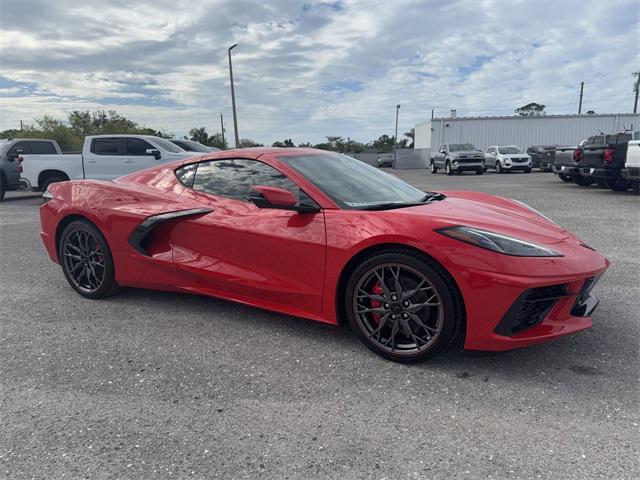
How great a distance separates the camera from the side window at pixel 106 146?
11734mm

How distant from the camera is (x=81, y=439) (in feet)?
7.14

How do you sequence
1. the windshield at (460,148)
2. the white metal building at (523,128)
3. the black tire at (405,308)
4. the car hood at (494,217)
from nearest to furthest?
the black tire at (405,308)
the car hood at (494,217)
the windshield at (460,148)
the white metal building at (523,128)

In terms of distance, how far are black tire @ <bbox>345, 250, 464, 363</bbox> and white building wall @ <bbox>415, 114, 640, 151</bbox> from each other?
38.5m

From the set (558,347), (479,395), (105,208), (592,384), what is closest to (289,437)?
(479,395)

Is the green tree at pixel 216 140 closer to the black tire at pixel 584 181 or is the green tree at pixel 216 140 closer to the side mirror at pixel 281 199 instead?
the black tire at pixel 584 181

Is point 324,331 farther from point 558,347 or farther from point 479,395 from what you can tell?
point 558,347

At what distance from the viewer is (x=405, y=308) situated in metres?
2.76

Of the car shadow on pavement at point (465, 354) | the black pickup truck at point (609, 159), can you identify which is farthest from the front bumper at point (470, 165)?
the car shadow on pavement at point (465, 354)

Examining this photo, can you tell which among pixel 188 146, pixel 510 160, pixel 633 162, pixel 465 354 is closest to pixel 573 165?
pixel 633 162

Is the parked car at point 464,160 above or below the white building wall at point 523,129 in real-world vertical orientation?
below

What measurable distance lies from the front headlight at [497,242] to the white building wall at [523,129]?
38.5 m

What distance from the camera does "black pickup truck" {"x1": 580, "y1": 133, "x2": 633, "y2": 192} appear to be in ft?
40.1

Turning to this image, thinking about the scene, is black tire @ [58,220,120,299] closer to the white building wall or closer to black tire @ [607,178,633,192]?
black tire @ [607,178,633,192]

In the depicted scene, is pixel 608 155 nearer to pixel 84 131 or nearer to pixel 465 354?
pixel 465 354
